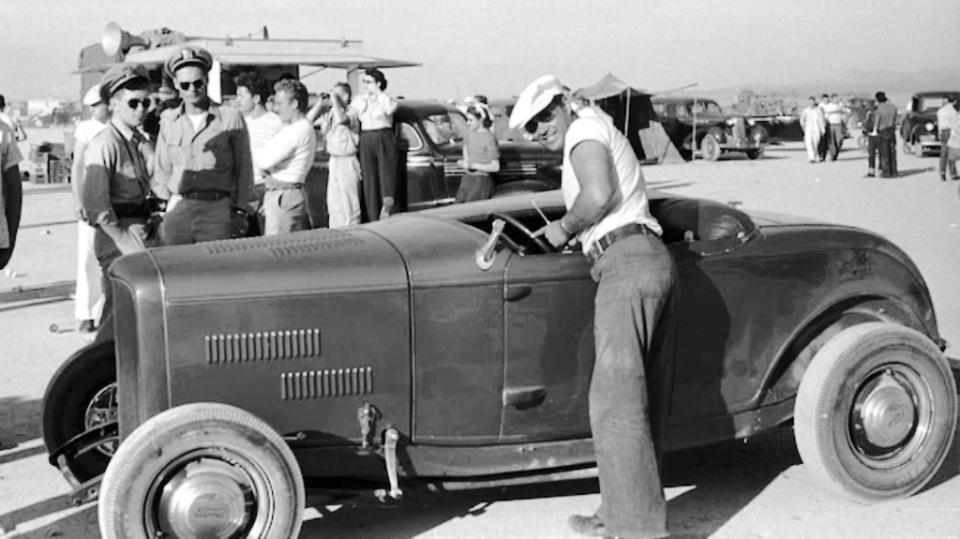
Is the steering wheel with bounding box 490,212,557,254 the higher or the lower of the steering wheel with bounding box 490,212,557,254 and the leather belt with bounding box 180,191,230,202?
the lower

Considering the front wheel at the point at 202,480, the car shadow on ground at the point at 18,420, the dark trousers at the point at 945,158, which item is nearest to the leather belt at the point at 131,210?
the car shadow on ground at the point at 18,420

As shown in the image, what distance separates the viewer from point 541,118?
4.70m

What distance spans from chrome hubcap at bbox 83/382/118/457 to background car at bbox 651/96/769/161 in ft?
94.1

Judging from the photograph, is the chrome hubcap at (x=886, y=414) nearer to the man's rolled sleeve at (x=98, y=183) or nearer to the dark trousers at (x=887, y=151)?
the man's rolled sleeve at (x=98, y=183)

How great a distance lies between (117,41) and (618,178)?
18.7 metres

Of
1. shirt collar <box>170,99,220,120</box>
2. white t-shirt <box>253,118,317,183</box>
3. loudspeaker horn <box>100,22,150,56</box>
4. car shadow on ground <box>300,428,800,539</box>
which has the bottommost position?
car shadow on ground <box>300,428,800,539</box>

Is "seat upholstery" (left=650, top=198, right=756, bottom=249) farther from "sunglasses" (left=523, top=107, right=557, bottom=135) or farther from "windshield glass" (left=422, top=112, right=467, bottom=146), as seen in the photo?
"windshield glass" (left=422, top=112, right=467, bottom=146)

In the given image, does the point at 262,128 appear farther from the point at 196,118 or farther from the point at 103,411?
the point at 103,411

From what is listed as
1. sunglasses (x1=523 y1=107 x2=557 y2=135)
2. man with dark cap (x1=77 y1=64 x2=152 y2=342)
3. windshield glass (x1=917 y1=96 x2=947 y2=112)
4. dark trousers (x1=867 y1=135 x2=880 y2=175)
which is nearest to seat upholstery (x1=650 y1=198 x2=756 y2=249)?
sunglasses (x1=523 y1=107 x2=557 y2=135)

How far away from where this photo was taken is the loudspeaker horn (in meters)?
21.6

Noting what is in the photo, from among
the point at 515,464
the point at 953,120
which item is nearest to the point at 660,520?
the point at 515,464

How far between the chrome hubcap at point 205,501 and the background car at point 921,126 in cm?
3133

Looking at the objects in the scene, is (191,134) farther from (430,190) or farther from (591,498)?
(430,190)

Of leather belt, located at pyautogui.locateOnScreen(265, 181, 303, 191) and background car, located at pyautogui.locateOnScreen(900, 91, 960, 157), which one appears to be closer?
leather belt, located at pyautogui.locateOnScreen(265, 181, 303, 191)
